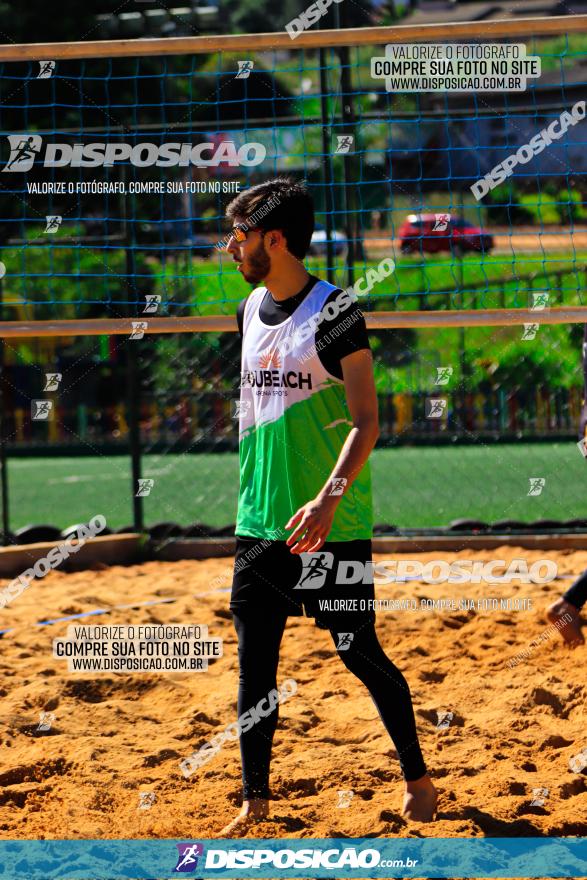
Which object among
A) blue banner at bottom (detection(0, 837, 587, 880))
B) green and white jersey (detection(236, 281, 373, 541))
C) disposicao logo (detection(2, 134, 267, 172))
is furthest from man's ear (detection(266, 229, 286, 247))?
disposicao logo (detection(2, 134, 267, 172))

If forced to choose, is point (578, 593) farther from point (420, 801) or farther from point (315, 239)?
point (315, 239)

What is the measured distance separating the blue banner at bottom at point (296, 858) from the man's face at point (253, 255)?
185cm

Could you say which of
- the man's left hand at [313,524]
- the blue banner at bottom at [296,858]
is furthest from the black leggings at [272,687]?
the man's left hand at [313,524]

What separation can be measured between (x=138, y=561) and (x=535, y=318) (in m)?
4.46

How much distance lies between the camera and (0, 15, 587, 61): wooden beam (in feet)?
17.4

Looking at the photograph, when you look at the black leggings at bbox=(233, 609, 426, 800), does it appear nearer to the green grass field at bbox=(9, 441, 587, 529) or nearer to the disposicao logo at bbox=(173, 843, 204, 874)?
the disposicao logo at bbox=(173, 843, 204, 874)

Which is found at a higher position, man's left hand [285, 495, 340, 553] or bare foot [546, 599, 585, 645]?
man's left hand [285, 495, 340, 553]

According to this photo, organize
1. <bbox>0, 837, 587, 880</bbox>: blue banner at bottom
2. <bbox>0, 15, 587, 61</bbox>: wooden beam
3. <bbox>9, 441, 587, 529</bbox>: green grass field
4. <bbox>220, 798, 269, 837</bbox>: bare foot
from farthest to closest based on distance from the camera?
<bbox>9, 441, 587, 529</bbox>: green grass field
<bbox>0, 15, 587, 61</bbox>: wooden beam
<bbox>220, 798, 269, 837</bbox>: bare foot
<bbox>0, 837, 587, 880</bbox>: blue banner at bottom

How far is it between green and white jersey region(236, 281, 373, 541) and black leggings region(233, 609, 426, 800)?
32 centimetres

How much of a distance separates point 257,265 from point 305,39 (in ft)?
6.24

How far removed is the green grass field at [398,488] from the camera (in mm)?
10906

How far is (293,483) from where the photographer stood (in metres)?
3.84

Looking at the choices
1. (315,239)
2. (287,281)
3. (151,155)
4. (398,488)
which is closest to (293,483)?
(287,281)

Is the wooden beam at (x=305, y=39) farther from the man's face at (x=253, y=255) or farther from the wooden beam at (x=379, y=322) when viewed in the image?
the man's face at (x=253, y=255)
